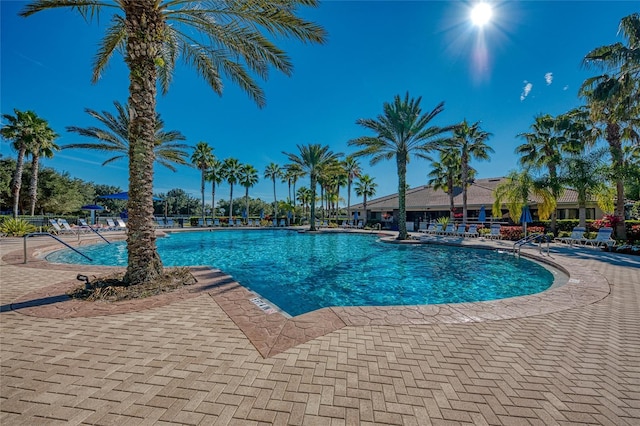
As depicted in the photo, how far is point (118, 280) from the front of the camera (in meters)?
5.91

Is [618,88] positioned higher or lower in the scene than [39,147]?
higher

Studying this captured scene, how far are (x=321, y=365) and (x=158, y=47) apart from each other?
7.47 metres

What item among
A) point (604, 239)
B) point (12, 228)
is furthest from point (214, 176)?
point (604, 239)

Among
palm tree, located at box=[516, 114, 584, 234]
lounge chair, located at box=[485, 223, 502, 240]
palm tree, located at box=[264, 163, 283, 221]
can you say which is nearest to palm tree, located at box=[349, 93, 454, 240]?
lounge chair, located at box=[485, 223, 502, 240]

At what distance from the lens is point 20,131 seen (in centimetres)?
2044

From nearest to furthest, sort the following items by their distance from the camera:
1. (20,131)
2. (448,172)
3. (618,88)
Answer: (618,88) < (20,131) < (448,172)

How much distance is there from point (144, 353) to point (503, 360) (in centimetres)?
425

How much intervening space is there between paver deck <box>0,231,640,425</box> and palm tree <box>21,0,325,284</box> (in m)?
2.10

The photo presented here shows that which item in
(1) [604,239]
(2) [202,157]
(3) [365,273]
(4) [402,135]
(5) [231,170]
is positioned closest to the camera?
(3) [365,273]

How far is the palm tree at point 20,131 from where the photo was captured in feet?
65.8

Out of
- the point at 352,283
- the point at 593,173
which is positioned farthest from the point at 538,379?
the point at 593,173

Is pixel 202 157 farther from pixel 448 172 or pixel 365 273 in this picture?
pixel 365 273

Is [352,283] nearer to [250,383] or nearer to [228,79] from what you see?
[250,383]

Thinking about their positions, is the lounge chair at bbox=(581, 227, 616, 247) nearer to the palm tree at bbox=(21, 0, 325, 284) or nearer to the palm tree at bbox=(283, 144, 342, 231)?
the palm tree at bbox=(21, 0, 325, 284)
